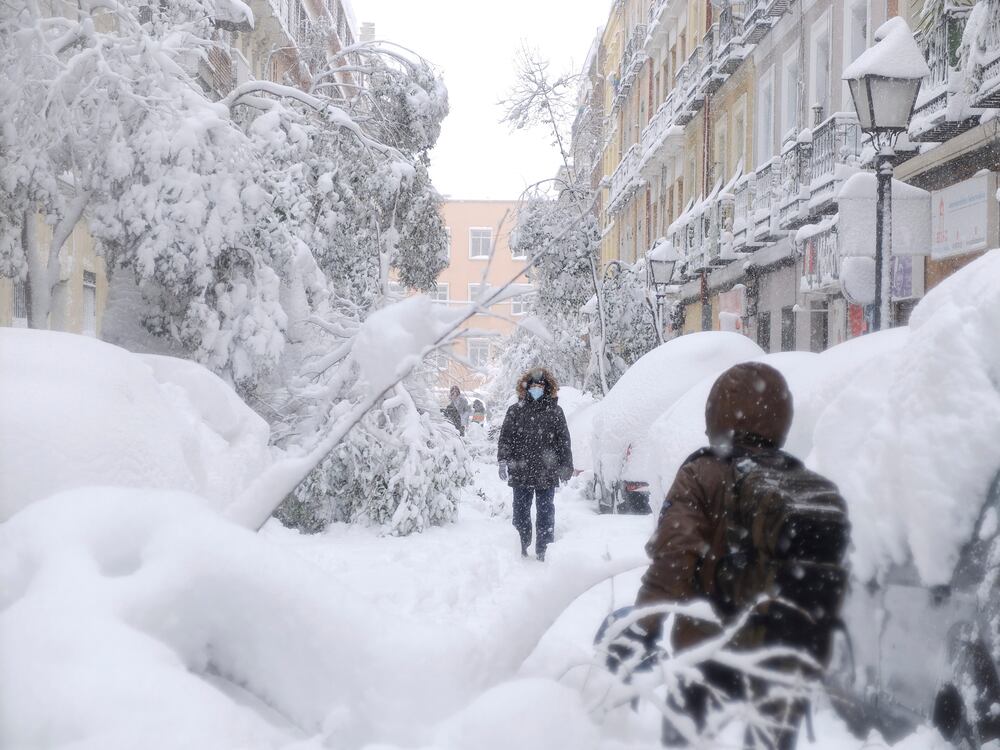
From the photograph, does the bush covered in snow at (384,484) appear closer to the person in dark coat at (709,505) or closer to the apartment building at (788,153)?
the apartment building at (788,153)

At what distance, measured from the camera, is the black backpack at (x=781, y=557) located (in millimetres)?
2701

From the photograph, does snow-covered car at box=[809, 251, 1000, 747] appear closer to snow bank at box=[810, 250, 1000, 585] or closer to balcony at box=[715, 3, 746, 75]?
snow bank at box=[810, 250, 1000, 585]

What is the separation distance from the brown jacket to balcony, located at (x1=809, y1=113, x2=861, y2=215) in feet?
47.3

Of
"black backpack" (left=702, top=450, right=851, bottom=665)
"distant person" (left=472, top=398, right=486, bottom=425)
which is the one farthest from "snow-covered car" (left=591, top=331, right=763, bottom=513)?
"distant person" (left=472, top=398, right=486, bottom=425)

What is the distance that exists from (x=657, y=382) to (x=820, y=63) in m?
12.3

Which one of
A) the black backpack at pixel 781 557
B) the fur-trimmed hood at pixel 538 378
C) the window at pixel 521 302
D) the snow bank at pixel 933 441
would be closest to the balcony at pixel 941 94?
the fur-trimmed hood at pixel 538 378

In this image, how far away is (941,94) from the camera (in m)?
13.6

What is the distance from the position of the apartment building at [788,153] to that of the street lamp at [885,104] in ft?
4.82

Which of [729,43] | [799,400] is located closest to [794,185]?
[729,43]

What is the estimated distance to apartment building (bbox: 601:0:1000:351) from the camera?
1368 cm

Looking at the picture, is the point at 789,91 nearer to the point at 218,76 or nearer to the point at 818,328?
the point at 818,328

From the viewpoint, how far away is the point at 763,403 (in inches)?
116

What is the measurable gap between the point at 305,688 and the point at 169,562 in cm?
29

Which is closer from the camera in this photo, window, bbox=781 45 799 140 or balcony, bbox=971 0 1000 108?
balcony, bbox=971 0 1000 108
